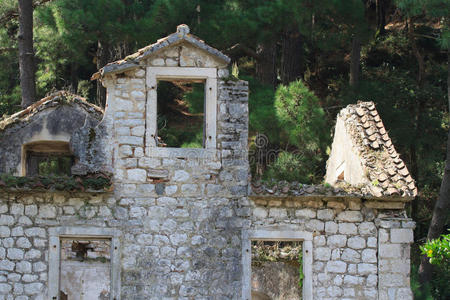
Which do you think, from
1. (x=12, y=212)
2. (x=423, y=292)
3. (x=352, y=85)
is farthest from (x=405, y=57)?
(x=12, y=212)

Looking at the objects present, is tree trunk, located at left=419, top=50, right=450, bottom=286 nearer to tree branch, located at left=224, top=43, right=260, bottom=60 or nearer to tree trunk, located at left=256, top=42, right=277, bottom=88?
tree trunk, located at left=256, top=42, right=277, bottom=88

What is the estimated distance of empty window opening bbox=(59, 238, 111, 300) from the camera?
16438 millimetres

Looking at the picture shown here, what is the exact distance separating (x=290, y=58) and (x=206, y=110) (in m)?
9.73

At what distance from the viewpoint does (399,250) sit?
10.9 m

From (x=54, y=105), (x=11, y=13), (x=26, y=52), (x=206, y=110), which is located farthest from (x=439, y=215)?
(x=11, y=13)

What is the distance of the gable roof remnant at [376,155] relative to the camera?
424 inches

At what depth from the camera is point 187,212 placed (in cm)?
1082

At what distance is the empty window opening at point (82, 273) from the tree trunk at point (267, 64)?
675 centimetres

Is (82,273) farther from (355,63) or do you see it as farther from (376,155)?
(355,63)

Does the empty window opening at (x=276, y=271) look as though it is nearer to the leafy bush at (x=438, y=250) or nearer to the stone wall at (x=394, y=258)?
the stone wall at (x=394, y=258)

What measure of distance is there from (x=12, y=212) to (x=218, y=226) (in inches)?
124

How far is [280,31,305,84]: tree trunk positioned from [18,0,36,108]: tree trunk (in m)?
7.03

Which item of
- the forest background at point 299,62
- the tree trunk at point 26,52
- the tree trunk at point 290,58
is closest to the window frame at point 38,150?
the forest background at point 299,62

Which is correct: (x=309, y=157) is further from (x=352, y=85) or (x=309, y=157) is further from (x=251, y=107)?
(x=352, y=85)
